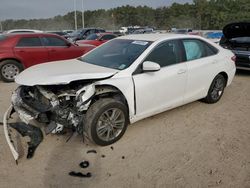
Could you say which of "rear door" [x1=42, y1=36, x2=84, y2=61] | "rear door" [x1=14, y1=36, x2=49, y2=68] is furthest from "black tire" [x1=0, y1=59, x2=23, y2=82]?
"rear door" [x1=42, y1=36, x2=84, y2=61]

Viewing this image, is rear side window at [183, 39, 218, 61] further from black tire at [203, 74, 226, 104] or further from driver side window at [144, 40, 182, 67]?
black tire at [203, 74, 226, 104]

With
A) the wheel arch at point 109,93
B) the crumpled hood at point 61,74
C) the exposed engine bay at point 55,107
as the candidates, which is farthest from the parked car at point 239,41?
the exposed engine bay at point 55,107

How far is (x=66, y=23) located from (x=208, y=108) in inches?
2781

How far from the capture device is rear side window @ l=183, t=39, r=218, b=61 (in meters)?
4.60

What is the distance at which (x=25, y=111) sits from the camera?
11.7 ft

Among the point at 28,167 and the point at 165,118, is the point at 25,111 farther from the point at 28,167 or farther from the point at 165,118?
the point at 165,118

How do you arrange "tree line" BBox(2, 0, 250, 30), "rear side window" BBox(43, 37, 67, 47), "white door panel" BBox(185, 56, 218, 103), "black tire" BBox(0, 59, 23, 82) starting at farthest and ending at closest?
"tree line" BBox(2, 0, 250, 30) < "rear side window" BBox(43, 37, 67, 47) < "black tire" BBox(0, 59, 23, 82) < "white door panel" BBox(185, 56, 218, 103)

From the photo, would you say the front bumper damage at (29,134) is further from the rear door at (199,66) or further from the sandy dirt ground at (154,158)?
the rear door at (199,66)

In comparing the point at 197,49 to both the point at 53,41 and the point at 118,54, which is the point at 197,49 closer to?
the point at 118,54

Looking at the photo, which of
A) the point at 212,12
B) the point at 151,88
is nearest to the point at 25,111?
the point at 151,88

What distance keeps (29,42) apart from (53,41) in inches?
32.6

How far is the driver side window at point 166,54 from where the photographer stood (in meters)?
4.05

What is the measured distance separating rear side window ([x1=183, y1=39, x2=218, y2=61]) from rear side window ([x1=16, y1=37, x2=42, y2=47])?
5.42 meters

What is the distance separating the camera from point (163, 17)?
74062 millimetres
